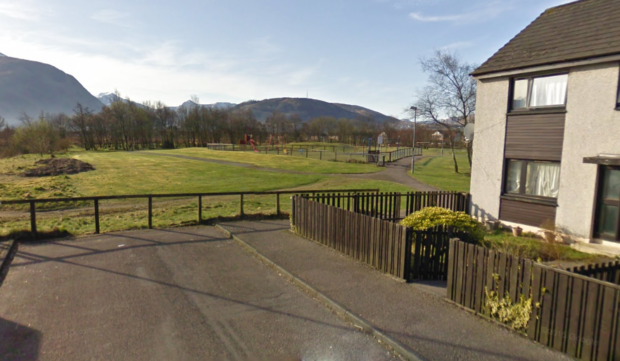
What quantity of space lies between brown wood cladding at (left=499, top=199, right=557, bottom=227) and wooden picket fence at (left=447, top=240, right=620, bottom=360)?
23.4 ft

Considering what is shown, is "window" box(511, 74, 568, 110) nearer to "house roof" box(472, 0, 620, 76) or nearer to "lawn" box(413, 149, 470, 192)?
"house roof" box(472, 0, 620, 76)

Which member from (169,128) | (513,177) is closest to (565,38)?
(513,177)

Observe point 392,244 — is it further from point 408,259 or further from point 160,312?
point 160,312

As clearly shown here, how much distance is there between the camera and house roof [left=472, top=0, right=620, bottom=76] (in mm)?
10117

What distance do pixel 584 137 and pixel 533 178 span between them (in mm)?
1934

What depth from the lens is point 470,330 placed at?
5.09 metres

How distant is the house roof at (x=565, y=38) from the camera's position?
10117 mm

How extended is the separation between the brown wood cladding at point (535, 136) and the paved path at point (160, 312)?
921 centimetres

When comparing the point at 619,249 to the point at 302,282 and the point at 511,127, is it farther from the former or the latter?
the point at 302,282

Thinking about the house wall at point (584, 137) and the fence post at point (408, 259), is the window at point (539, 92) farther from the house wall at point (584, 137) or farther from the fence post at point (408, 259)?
the fence post at point (408, 259)

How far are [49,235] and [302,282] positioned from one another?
748 centimetres

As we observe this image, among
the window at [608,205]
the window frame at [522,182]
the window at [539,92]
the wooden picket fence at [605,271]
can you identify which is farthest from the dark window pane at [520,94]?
the wooden picket fence at [605,271]

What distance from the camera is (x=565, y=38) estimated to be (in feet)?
37.2

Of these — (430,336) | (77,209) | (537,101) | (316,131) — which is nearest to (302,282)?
(430,336)
